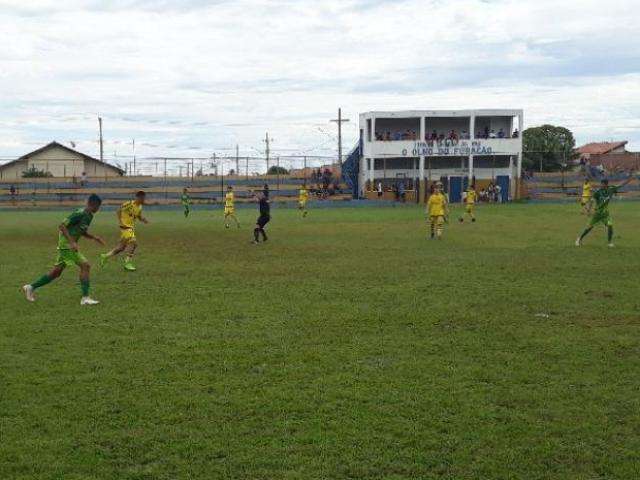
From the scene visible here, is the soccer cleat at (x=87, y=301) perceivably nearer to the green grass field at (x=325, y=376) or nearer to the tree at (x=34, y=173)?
the green grass field at (x=325, y=376)

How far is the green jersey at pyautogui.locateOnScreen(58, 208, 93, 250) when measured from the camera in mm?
11219

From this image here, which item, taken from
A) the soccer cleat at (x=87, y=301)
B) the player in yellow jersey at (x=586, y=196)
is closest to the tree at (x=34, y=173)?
the player in yellow jersey at (x=586, y=196)

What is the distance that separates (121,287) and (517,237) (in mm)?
14326

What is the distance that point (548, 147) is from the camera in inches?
3071

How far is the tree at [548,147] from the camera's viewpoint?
72.8 meters

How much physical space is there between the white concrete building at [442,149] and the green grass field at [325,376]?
149ft

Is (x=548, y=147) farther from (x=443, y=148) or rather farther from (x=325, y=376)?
(x=325, y=376)

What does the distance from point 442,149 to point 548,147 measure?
23877 millimetres

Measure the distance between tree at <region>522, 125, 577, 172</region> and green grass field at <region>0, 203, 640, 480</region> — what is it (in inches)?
2367

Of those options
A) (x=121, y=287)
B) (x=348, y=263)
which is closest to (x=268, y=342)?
(x=121, y=287)

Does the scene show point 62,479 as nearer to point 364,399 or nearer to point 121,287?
point 364,399

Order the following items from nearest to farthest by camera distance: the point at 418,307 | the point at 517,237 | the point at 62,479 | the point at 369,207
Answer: the point at 62,479 → the point at 418,307 → the point at 517,237 → the point at 369,207

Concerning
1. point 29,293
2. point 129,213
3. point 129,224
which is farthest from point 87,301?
point 129,213

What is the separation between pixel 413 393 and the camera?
6.53 m
